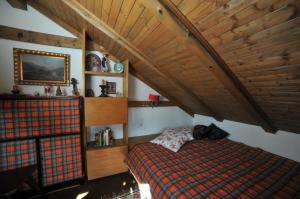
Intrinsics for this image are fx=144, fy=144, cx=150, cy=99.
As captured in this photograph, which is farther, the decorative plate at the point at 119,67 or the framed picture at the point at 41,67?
the decorative plate at the point at 119,67

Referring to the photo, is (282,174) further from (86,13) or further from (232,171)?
(86,13)

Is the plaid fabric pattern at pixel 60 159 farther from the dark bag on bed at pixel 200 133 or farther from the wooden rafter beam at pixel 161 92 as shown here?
the dark bag on bed at pixel 200 133

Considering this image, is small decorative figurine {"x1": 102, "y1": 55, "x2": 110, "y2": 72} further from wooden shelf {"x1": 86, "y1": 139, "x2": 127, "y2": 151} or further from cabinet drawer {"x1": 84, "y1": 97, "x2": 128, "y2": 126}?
wooden shelf {"x1": 86, "y1": 139, "x2": 127, "y2": 151}

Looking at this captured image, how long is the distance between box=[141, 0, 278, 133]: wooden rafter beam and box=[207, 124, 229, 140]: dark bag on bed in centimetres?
106

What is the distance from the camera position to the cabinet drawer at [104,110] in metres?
2.21

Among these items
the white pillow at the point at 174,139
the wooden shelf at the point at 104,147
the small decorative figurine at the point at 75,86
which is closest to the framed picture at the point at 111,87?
the small decorative figurine at the point at 75,86

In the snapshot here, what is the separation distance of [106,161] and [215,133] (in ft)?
6.78

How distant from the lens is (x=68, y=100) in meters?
2.08

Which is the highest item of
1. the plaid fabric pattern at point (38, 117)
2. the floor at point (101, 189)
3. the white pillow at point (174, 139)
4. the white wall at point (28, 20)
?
the white wall at point (28, 20)

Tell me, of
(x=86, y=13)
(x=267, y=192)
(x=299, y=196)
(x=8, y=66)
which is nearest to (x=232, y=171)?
(x=267, y=192)

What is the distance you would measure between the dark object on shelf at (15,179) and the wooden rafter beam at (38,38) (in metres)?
1.75

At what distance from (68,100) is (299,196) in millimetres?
2791

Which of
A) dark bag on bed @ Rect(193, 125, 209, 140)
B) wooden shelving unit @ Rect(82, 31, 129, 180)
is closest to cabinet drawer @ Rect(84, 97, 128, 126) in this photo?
wooden shelving unit @ Rect(82, 31, 129, 180)

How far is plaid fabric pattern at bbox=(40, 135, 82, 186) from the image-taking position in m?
1.97
